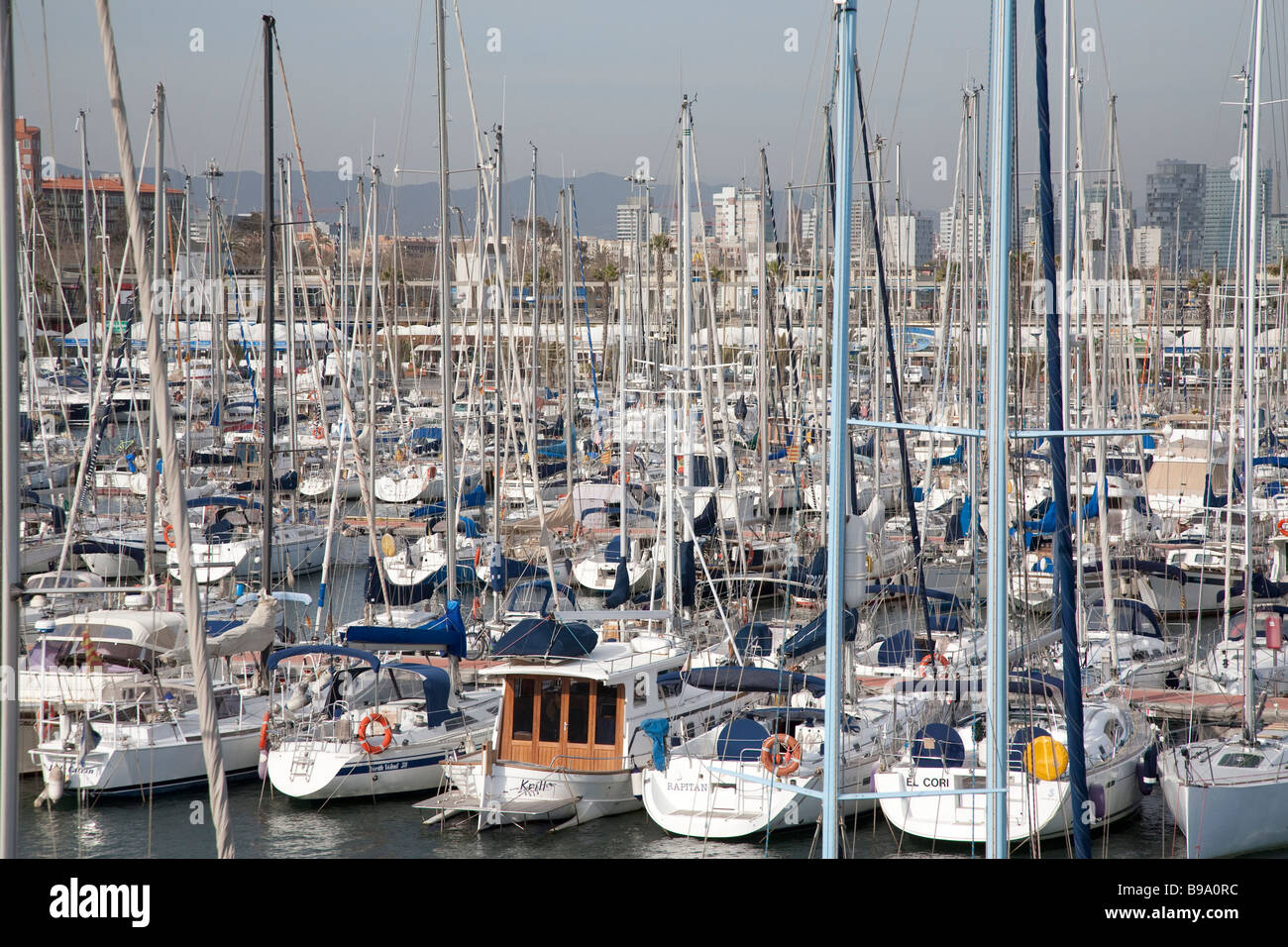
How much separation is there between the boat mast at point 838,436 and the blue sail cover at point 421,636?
9030 mm

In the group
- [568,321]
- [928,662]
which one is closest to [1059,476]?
[928,662]

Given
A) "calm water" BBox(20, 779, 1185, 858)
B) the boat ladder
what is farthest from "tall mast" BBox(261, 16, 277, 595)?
"calm water" BBox(20, 779, 1185, 858)

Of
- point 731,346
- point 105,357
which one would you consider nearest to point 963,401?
point 105,357

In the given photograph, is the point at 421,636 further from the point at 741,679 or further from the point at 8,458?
the point at 8,458

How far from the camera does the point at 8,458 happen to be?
6.14 metres

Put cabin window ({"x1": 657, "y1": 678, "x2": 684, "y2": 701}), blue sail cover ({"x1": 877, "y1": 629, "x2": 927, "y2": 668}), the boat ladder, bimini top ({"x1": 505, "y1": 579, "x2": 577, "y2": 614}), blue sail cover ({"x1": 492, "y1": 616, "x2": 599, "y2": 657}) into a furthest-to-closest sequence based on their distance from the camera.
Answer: bimini top ({"x1": 505, "y1": 579, "x2": 577, "y2": 614}) → blue sail cover ({"x1": 877, "y1": 629, "x2": 927, "y2": 668}) → cabin window ({"x1": 657, "y1": 678, "x2": 684, "y2": 701}) → the boat ladder → blue sail cover ({"x1": 492, "y1": 616, "x2": 599, "y2": 657})

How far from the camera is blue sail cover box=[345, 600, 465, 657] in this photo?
15.7m

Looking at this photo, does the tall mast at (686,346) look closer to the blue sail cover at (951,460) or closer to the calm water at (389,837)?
the calm water at (389,837)

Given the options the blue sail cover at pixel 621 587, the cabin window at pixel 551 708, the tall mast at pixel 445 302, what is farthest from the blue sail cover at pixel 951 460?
the cabin window at pixel 551 708

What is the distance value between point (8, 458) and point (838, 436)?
4.21 meters

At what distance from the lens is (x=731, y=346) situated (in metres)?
51.8

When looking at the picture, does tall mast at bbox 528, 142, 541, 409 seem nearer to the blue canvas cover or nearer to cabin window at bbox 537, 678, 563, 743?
cabin window at bbox 537, 678, 563, 743

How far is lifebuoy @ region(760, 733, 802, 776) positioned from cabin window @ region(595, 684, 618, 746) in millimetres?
1896
